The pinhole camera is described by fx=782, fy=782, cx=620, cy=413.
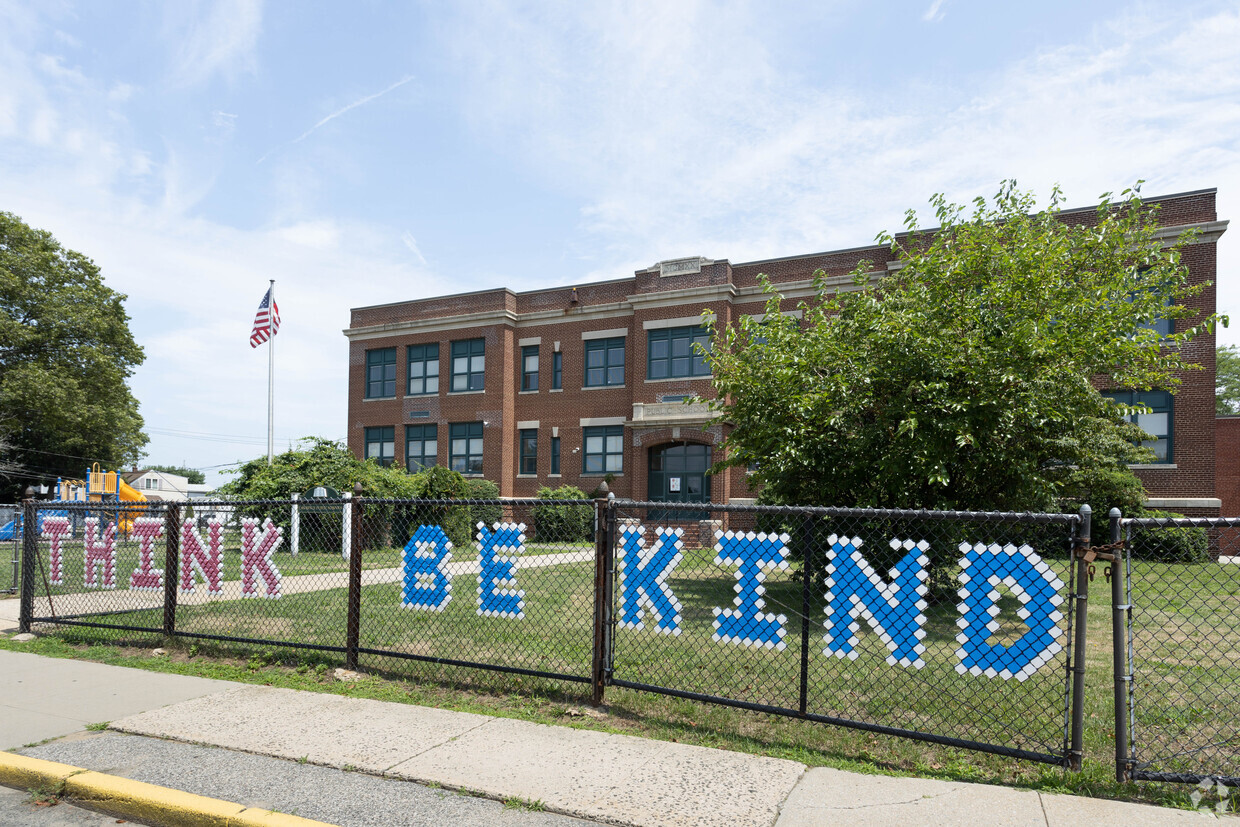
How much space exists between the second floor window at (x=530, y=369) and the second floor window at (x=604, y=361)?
250 centimetres

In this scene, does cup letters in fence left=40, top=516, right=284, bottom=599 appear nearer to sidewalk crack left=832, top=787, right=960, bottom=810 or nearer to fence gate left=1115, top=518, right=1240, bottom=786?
sidewalk crack left=832, top=787, right=960, bottom=810

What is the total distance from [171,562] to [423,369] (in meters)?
26.9

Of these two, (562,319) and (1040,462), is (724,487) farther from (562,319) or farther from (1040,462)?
(1040,462)

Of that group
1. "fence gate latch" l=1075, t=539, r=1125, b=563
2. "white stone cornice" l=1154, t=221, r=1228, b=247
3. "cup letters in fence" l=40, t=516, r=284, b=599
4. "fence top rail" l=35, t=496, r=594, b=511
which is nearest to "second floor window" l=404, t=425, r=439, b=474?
"cup letters in fence" l=40, t=516, r=284, b=599

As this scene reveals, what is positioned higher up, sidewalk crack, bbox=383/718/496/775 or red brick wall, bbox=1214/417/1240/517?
red brick wall, bbox=1214/417/1240/517

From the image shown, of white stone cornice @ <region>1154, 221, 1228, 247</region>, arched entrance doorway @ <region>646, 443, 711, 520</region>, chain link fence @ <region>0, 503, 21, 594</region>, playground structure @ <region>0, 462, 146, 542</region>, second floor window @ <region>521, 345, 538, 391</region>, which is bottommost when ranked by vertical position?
chain link fence @ <region>0, 503, 21, 594</region>

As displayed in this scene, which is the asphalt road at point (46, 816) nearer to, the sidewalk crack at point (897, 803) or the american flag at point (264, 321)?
the sidewalk crack at point (897, 803)

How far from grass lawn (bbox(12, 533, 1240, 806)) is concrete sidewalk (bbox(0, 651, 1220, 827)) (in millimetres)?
336

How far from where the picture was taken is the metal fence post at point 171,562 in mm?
8555

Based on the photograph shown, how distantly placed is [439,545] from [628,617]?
6.63 feet

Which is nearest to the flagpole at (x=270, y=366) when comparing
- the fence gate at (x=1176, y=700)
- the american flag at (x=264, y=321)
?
the american flag at (x=264, y=321)

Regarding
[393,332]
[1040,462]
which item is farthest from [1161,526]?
[393,332]

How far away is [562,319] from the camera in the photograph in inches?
1278

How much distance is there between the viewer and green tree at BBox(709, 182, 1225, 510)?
408 inches
